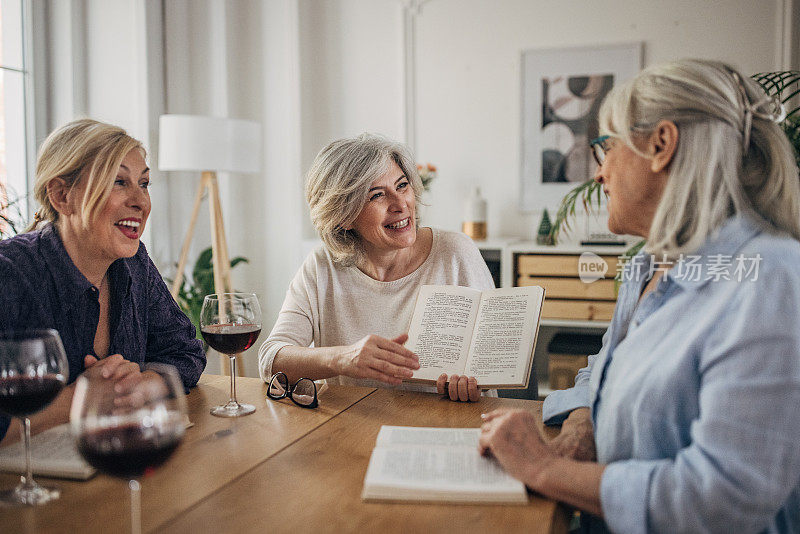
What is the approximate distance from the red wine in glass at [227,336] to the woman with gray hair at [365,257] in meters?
0.51

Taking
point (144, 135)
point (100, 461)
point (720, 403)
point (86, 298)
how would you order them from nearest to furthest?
1. point (100, 461)
2. point (720, 403)
3. point (86, 298)
4. point (144, 135)

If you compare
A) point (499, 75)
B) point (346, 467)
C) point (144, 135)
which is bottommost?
point (346, 467)

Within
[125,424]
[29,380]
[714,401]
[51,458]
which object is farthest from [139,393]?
[714,401]

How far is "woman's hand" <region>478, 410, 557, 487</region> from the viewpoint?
101cm

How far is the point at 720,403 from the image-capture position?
0.88 metres

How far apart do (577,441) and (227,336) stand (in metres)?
0.71

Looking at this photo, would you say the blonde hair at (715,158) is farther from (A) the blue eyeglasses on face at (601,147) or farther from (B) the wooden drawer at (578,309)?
(B) the wooden drawer at (578,309)

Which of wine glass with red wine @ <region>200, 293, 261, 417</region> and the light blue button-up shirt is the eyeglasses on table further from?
the light blue button-up shirt

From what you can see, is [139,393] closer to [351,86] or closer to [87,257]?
[87,257]

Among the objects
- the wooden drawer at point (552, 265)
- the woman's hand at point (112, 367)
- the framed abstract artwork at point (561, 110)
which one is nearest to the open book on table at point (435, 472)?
the woman's hand at point (112, 367)

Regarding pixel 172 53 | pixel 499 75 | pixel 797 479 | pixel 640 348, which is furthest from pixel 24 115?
pixel 797 479

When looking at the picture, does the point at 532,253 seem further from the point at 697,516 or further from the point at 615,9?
the point at 697,516

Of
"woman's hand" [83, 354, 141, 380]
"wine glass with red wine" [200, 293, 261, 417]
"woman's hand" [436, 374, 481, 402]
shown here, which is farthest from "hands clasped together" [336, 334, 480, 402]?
"woman's hand" [83, 354, 141, 380]

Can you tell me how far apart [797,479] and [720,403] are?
193 mm
